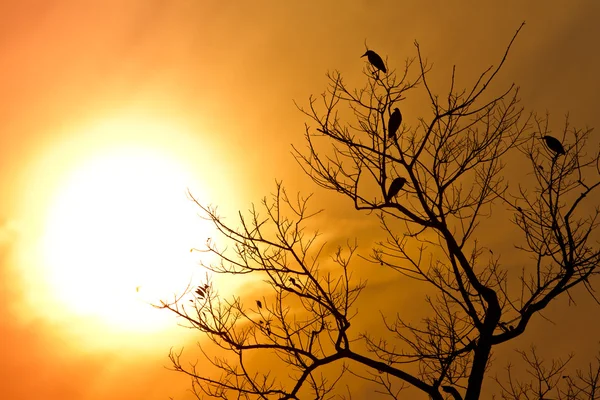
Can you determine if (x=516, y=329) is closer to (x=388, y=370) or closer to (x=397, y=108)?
(x=388, y=370)

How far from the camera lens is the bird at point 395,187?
6546 mm

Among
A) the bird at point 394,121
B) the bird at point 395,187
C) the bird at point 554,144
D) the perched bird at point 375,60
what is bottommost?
the bird at point 395,187

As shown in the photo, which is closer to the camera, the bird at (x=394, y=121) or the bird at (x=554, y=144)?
the bird at (x=394, y=121)

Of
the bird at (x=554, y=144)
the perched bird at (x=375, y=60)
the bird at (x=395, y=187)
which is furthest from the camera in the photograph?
the bird at (x=554, y=144)

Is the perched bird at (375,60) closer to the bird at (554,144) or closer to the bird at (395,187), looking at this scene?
the bird at (395,187)

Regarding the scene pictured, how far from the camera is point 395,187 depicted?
663 cm

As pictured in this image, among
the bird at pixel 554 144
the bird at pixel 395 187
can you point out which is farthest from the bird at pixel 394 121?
the bird at pixel 554 144

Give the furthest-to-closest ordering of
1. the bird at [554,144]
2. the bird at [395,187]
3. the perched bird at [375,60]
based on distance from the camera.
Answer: the bird at [554,144]
the bird at [395,187]
the perched bird at [375,60]

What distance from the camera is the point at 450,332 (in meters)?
8.08

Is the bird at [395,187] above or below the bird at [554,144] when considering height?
below

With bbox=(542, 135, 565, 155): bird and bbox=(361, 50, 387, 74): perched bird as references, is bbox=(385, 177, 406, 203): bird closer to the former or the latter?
bbox=(361, 50, 387, 74): perched bird

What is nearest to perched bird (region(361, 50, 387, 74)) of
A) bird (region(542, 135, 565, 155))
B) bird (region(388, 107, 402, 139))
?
bird (region(388, 107, 402, 139))

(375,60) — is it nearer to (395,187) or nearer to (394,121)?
(394,121)

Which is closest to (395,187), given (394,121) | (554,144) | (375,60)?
(394,121)
